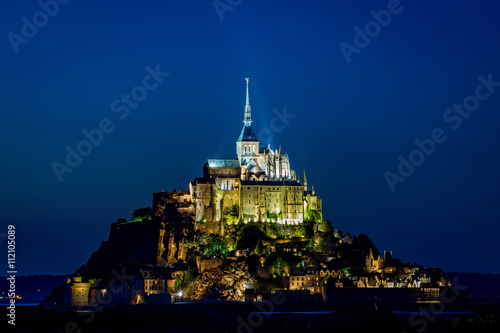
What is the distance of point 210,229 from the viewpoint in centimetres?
12306

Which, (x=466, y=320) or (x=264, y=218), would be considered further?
(x=264, y=218)

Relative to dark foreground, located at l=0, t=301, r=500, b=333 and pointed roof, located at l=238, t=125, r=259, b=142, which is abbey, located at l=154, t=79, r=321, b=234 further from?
dark foreground, located at l=0, t=301, r=500, b=333

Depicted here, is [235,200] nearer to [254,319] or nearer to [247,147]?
[247,147]

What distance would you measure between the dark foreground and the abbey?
26.1m

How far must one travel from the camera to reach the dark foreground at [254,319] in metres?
58.4

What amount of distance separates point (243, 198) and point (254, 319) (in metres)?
48.3

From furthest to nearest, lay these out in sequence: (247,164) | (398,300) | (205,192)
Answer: (247,164), (205,192), (398,300)

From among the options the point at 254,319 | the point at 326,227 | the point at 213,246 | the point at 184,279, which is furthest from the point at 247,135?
the point at 254,319

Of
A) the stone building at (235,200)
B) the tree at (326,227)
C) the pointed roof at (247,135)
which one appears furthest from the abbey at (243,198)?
the pointed roof at (247,135)

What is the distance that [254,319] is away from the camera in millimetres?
81625

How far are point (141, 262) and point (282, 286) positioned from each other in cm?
2181

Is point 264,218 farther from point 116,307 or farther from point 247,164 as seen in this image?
point 116,307

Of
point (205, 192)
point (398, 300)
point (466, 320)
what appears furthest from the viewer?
point (205, 192)

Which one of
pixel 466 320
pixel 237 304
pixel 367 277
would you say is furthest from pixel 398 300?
pixel 466 320
